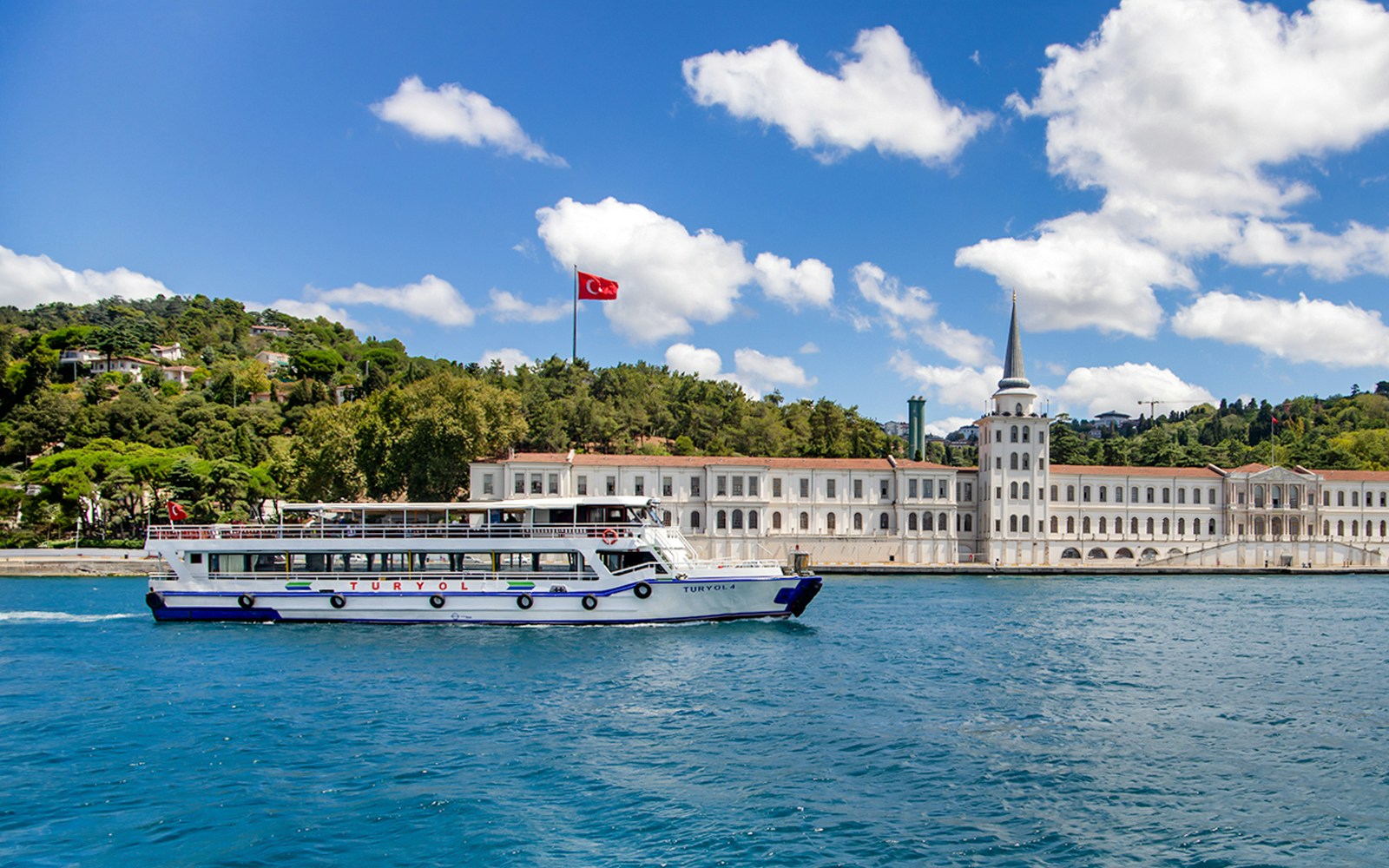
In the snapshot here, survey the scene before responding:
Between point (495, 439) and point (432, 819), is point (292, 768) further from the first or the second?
point (495, 439)

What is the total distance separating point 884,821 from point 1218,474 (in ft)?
247

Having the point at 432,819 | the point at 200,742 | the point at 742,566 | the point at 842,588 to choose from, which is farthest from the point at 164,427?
the point at 432,819

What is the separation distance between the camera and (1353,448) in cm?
10581

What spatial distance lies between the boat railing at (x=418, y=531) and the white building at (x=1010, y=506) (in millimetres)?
31111

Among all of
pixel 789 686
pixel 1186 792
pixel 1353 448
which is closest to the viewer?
pixel 1186 792

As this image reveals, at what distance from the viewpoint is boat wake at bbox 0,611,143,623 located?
35.1m

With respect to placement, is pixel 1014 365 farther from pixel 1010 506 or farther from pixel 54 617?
pixel 54 617

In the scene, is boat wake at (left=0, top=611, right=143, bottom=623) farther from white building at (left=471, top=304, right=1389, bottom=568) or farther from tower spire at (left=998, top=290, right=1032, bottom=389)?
tower spire at (left=998, top=290, right=1032, bottom=389)

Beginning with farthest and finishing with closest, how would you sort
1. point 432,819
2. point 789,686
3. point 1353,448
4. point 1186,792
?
1. point 1353,448
2. point 789,686
3. point 1186,792
4. point 432,819

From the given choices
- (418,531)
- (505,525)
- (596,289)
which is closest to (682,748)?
(505,525)

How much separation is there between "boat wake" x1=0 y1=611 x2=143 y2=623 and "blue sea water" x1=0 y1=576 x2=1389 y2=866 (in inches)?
76.5

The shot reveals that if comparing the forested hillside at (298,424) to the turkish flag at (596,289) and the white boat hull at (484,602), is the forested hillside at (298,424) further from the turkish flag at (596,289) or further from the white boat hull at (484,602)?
the white boat hull at (484,602)

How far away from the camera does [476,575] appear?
112ft

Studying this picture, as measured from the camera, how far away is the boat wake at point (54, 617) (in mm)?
35062
